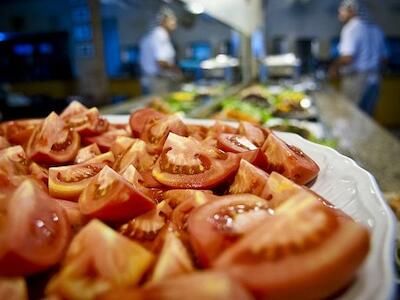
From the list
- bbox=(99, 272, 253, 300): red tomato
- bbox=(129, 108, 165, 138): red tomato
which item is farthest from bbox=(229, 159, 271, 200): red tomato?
bbox=(129, 108, 165, 138): red tomato

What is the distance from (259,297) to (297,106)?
122 inches

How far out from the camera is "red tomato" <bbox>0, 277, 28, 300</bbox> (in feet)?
1.82

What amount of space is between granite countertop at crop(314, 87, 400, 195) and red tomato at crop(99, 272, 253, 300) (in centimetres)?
174

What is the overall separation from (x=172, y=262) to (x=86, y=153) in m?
0.64

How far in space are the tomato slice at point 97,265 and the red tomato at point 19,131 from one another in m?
0.71

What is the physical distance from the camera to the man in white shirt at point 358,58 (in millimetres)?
6293

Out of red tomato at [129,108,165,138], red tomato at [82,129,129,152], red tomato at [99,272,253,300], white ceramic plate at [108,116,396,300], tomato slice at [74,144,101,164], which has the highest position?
red tomato at [129,108,165,138]

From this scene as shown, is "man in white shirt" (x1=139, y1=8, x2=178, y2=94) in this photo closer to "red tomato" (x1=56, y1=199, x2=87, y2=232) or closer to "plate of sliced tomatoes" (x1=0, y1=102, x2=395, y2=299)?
"plate of sliced tomatoes" (x1=0, y1=102, x2=395, y2=299)

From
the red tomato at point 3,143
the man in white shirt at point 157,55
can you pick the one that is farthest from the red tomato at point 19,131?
the man in white shirt at point 157,55

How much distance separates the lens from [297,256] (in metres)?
0.56

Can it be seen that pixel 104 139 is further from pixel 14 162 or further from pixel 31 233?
pixel 31 233

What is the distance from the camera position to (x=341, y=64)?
6395mm

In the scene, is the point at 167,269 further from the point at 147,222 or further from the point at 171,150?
the point at 171,150

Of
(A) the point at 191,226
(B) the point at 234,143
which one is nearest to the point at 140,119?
(B) the point at 234,143
